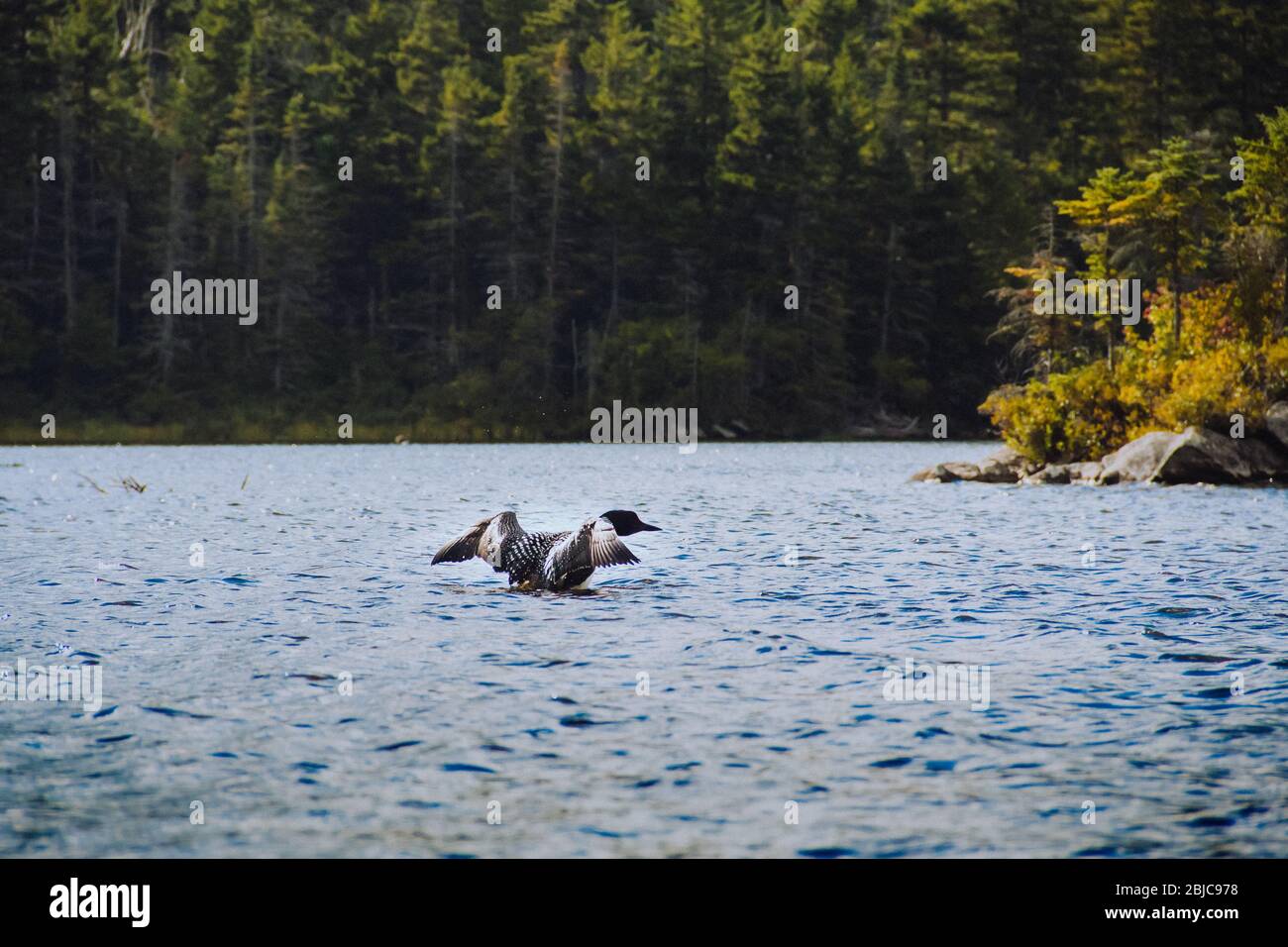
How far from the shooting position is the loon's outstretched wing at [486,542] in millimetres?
16234

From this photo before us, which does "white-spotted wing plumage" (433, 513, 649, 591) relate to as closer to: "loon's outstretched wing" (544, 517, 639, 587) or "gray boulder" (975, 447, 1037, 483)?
"loon's outstretched wing" (544, 517, 639, 587)

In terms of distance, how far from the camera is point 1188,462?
123ft

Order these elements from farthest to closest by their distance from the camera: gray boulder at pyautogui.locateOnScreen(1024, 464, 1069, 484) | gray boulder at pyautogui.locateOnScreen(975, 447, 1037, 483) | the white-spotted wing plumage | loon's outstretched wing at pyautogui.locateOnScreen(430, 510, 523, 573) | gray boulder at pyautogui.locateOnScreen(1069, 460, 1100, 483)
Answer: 1. gray boulder at pyautogui.locateOnScreen(975, 447, 1037, 483)
2. gray boulder at pyautogui.locateOnScreen(1024, 464, 1069, 484)
3. gray boulder at pyautogui.locateOnScreen(1069, 460, 1100, 483)
4. loon's outstretched wing at pyautogui.locateOnScreen(430, 510, 523, 573)
5. the white-spotted wing plumage

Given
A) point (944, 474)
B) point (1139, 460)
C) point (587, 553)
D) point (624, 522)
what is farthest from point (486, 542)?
point (944, 474)

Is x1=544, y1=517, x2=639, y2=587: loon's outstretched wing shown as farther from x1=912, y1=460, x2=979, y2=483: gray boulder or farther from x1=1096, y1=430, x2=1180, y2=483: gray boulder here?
x1=912, y1=460, x2=979, y2=483: gray boulder

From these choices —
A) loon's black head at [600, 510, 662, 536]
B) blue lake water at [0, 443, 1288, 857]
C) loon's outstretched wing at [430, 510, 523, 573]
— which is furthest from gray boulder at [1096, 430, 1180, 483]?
loon's outstretched wing at [430, 510, 523, 573]

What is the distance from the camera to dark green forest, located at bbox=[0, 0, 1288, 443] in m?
76.9

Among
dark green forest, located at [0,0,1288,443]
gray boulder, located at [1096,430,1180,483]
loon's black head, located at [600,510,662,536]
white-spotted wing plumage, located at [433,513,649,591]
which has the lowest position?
white-spotted wing plumage, located at [433,513,649,591]

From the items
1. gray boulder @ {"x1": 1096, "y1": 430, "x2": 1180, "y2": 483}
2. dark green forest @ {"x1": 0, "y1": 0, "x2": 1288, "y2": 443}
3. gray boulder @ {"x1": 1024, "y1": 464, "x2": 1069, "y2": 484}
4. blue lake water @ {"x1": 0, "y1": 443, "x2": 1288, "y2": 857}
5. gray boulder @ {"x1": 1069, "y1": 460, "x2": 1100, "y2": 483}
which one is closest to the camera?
blue lake water @ {"x1": 0, "y1": 443, "x2": 1288, "y2": 857}

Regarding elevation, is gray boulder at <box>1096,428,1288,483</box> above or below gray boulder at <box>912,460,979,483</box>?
above

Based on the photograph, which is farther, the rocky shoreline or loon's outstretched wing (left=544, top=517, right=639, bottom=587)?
the rocky shoreline

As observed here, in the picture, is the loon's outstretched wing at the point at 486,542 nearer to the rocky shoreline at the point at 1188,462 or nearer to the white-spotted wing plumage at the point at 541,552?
the white-spotted wing plumage at the point at 541,552

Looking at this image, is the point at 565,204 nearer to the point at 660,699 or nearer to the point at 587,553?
the point at 587,553

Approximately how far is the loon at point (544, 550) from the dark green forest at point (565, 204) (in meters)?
58.3
